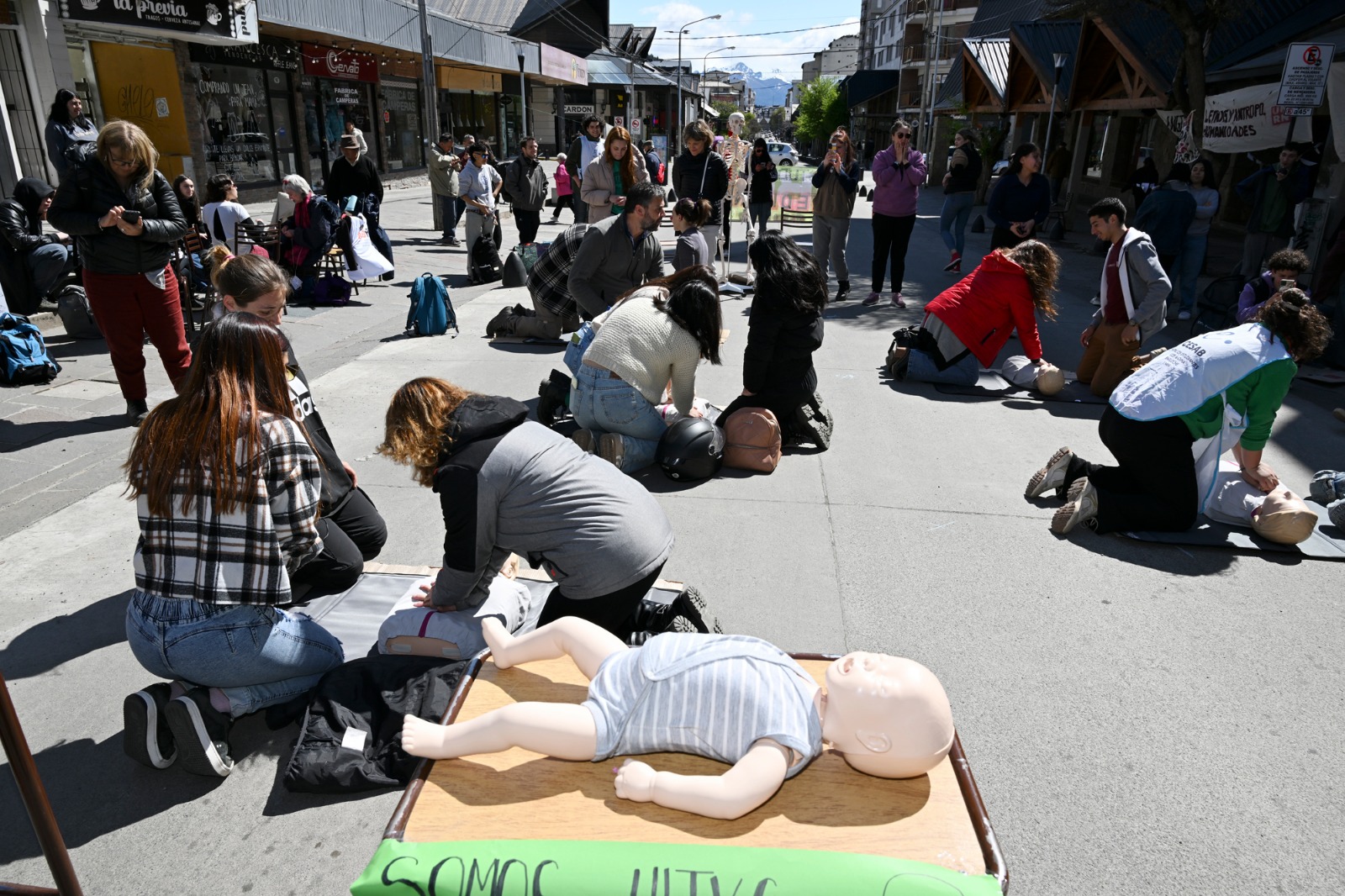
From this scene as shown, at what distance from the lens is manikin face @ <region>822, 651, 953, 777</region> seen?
199cm

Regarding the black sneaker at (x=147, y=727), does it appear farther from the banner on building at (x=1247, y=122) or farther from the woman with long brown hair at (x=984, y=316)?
the banner on building at (x=1247, y=122)

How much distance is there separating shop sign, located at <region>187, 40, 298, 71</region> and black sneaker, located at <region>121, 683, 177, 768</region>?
654 inches

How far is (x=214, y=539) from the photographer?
2.50 metres

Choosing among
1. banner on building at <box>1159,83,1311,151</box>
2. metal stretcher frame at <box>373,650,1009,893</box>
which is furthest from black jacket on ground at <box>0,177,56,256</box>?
banner on building at <box>1159,83,1311,151</box>

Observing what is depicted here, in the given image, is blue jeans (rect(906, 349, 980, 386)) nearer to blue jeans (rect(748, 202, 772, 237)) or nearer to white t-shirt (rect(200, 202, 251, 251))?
blue jeans (rect(748, 202, 772, 237))

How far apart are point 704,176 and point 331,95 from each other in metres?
15.0

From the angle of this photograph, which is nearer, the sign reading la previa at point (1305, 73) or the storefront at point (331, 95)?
the sign reading la previa at point (1305, 73)

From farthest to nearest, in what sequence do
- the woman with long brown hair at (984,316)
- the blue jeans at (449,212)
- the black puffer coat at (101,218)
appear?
the blue jeans at (449,212), the woman with long brown hair at (984,316), the black puffer coat at (101,218)

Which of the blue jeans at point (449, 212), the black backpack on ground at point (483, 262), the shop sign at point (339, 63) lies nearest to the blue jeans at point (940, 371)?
the black backpack on ground at point (483, 262)

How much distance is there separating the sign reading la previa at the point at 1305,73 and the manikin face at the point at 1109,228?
3.69 meters

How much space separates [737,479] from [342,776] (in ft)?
9.88

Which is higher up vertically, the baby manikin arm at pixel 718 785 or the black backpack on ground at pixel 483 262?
the black backpack on ground at pixel 483 262

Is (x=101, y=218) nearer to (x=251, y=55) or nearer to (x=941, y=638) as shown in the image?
(x=941, y=638)

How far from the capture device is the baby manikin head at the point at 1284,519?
4.12m
